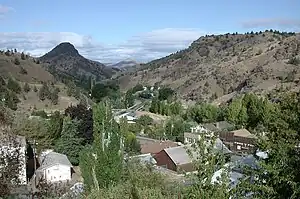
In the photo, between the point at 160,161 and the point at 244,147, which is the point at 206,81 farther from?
the point at 160,161

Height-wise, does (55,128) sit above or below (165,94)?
above

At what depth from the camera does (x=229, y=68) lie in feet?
321

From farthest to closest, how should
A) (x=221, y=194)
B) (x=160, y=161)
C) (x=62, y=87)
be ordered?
(x=62, y=87), (x=160, y=161), (x=221, y=194)

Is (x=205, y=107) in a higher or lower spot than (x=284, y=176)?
lower

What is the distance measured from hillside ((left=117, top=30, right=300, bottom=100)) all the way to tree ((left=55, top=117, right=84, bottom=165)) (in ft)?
123

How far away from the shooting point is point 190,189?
7098 mm

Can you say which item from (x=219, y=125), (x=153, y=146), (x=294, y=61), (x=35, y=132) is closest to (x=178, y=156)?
(x=153, y=146)

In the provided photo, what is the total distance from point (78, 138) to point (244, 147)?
15845mm

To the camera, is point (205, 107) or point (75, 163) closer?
point (75, 163)

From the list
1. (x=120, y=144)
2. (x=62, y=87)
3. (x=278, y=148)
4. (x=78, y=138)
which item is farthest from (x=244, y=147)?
(x=62, y=87)

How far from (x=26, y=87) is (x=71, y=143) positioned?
39.2m

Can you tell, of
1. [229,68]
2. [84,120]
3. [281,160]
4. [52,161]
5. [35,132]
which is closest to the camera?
[281,160]

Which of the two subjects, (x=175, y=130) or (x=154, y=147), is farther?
(x=175, y=130)

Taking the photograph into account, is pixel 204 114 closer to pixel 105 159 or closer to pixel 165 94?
pixel 165 94
